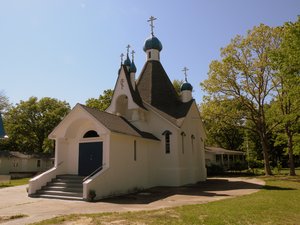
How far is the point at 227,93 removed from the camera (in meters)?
32.6

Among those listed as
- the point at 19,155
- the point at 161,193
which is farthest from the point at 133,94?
the point at 19,155

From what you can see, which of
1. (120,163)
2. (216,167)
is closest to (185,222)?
(120,163)

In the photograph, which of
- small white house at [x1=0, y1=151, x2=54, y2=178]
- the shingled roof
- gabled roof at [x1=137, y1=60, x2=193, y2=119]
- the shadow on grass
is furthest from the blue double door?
small white house at [x1=0, y1=151, x2=54, y2=178]

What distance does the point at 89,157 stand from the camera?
1931cm

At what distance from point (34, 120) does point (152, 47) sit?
121 feet

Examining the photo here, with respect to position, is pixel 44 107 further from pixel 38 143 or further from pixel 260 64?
pixel 260 64

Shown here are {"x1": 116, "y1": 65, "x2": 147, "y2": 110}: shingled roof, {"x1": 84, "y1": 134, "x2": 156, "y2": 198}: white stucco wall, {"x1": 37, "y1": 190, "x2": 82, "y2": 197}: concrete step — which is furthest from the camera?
{"x1": 116, "y1": 65, "x2": 147, "y2": 110}: shingled roof

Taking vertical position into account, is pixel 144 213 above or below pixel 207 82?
below

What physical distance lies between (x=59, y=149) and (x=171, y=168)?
8282 millimetres

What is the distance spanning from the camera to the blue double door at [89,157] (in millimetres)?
19000

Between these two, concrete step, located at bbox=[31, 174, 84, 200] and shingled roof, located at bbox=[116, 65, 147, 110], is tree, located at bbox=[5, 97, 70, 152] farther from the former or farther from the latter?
concrete step, located at bbox=[31, 174, 84, 200]

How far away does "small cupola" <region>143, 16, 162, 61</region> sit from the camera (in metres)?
29.1

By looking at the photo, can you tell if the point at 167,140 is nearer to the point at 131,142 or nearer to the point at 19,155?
the point at 131,142

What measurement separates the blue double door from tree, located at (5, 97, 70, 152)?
124ft
